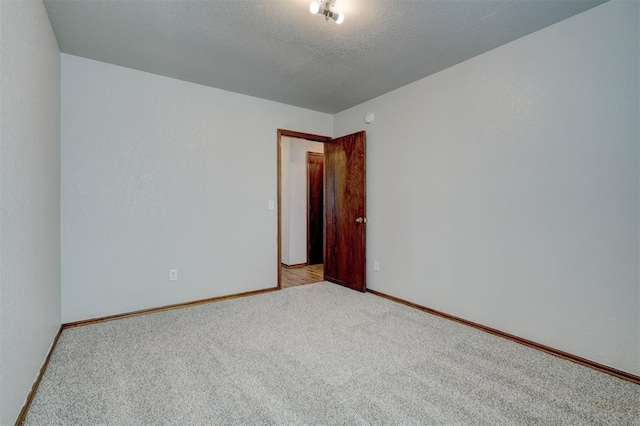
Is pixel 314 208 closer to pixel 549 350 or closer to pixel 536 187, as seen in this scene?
pixel 536 187

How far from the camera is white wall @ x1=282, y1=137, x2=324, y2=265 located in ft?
18.2

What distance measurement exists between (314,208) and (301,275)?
58.2 inches

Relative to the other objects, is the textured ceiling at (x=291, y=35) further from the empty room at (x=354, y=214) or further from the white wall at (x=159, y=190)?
the white wall at (x=159, y=190)

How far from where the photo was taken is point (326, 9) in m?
1.97

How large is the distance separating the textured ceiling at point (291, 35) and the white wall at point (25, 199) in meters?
0.44

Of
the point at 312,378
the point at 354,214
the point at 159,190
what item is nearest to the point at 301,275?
the point at 354,214

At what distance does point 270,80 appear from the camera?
3219 millimetres

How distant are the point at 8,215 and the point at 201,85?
2435 millimetres

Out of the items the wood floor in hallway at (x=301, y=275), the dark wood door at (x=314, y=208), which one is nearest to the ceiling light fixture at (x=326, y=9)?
the wood floor in hallway at (x=301, y=275)

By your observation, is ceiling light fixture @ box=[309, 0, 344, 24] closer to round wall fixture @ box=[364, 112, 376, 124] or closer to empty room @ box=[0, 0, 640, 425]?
empty room @ box=[0, 0, 640, 425]

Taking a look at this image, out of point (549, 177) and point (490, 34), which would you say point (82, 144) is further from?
point (549, 177)

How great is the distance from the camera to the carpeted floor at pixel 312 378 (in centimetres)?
157

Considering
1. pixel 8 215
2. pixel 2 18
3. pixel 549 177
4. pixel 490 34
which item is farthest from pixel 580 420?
pixel 2 18

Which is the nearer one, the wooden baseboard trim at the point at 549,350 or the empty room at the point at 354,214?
the empty room at the point at 354,214
